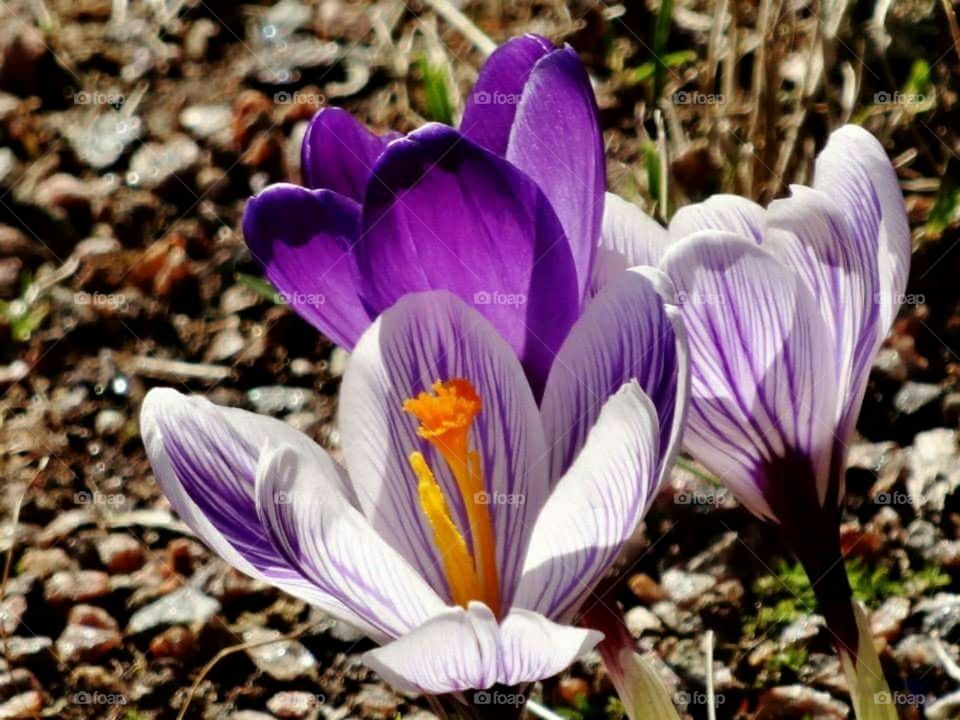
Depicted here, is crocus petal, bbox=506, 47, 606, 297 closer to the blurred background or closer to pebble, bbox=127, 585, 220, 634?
the blurred background

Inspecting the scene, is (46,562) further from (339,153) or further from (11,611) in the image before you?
(339,153)

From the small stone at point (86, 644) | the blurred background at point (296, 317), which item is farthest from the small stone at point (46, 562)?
the small stone at point (86, 644)

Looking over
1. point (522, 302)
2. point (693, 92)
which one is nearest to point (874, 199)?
point (522, 302)

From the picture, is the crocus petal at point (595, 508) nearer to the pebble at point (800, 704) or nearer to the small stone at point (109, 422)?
the pebble at point (800, 704)

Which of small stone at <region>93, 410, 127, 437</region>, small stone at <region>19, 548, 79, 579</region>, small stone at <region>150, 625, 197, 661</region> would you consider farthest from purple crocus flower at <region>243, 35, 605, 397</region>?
small stone at <region>93, 410, 127, 437</region>

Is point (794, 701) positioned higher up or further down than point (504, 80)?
further down

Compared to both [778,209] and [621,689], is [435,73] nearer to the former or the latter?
[778,209]

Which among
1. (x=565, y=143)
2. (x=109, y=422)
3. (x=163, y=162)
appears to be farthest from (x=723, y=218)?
(x=163, y=162)
